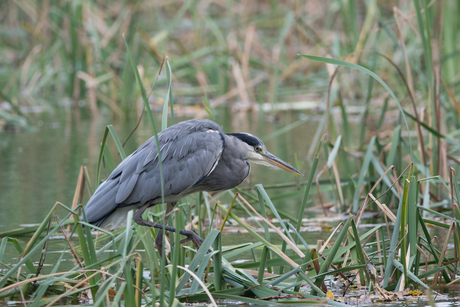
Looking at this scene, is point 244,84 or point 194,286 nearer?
point 194,286

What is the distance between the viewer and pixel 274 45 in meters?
12.2

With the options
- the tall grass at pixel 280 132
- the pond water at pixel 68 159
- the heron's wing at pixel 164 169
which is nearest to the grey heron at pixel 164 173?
the heron's wing at pixel 164 169

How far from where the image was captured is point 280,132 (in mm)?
5230

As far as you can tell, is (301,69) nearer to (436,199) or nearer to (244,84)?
(244,84)

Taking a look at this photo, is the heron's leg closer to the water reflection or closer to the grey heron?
the grey heron

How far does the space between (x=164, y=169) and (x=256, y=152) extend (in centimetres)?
62

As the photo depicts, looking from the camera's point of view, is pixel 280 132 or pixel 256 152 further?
pixel 280 132

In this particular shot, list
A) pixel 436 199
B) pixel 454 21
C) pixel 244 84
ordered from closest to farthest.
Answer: pixel 436 199 < pixel 454 21 < pixel 244 84

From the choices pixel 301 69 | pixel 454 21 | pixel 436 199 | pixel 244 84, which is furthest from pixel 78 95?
pixel 436 199

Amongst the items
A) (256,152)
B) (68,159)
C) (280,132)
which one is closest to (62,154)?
(68,159)

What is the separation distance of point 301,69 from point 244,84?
2.06 metres

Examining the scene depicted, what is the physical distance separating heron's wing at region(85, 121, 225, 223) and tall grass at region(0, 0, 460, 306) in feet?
0.53

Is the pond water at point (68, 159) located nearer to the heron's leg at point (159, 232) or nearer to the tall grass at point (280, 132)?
the tall grass at point (280, 132)

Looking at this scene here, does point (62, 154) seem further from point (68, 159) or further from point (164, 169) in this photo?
point (164, 169)
